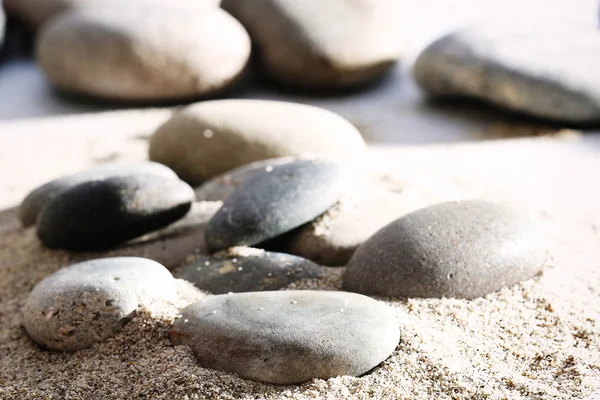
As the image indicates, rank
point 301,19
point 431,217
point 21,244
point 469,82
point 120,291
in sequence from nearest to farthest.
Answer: point 120,291 → point 431,217 → point 21,244 → point 469,82 → point 301,19

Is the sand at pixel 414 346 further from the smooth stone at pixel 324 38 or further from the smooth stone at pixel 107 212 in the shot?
the smooth stone at pixel 324 38

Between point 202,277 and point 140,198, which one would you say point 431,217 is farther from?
point 140,198

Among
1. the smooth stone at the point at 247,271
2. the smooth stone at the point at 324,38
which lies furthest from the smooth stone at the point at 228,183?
the smooth stone at the point at 324,38

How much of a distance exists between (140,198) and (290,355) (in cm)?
95

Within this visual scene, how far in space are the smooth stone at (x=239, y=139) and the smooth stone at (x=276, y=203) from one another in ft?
2.19

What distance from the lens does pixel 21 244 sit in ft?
7.74

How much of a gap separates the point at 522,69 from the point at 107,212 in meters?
2.55

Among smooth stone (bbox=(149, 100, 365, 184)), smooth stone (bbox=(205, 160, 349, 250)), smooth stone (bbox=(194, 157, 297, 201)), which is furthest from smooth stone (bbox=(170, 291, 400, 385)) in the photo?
smooth stone (bbox=(149, 100, 365, 184))

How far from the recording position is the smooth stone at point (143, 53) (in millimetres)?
4078

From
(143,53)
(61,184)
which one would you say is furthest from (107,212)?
(143,53)

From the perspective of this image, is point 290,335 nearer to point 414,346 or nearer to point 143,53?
point 414,346

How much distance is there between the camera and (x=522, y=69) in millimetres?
3785

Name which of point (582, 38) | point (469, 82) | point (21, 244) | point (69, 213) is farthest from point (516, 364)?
point (582, 38)

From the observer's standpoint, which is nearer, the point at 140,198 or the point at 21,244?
the point at 140,198
